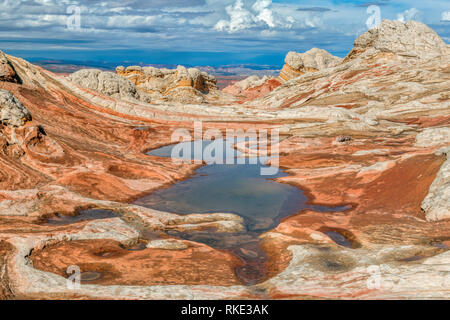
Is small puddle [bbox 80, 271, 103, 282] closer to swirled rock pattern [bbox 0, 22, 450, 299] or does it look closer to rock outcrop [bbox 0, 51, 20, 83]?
swirled rock pattern [bbox 0, 22, 450, 299]

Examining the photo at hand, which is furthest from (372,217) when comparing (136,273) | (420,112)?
(420,112)

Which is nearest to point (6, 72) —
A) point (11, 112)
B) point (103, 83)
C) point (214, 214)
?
point (11, 112)

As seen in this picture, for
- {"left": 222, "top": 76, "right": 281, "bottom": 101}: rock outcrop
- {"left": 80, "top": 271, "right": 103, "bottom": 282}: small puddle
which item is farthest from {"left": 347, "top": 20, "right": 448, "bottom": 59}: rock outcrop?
{"left": 80, "top": 271, "right": 103, "bottom": 282}: small puddle

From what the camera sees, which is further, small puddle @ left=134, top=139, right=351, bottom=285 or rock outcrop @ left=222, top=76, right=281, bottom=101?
rock outcrop @ left=222, top=76, right=281, bottom=101

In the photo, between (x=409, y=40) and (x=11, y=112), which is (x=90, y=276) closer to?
(x=11, y=112)

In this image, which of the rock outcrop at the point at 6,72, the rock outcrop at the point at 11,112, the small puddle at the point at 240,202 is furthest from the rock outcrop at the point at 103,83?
the small puddle at the point at 240,202

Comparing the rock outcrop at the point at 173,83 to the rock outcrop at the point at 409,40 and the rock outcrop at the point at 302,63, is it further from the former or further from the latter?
the rock outcrop at the point at 409,40
